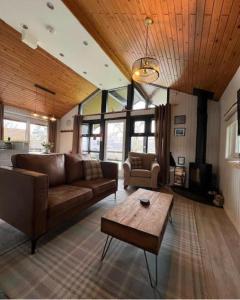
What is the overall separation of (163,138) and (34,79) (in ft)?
14.1

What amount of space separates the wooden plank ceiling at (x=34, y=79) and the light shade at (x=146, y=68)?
2826 millimetres

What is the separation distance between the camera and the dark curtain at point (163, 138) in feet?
15.1

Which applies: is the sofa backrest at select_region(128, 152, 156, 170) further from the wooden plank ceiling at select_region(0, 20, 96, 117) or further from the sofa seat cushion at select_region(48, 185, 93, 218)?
the wooden plank ceiling at select_region(0, 20, 96, 117)

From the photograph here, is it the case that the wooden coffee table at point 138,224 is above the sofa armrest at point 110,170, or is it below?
below

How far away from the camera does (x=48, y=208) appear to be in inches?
64.1

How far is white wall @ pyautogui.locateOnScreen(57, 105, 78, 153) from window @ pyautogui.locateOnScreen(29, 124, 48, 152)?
60 centimetres

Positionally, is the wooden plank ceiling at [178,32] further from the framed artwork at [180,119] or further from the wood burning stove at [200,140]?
the framed artwork at [180,119]

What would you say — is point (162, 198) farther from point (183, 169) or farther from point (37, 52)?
point (37, 52)

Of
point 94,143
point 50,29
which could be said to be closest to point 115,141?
point 94,143

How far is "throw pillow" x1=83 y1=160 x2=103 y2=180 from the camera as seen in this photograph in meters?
2.92

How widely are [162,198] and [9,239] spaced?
6.09 ft

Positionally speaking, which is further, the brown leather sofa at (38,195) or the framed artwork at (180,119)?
the framed artwork at (180,119)

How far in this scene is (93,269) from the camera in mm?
1357

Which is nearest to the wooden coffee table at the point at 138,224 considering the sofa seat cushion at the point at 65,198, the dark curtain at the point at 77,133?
the sofa seat cushion at the point at 65,198
